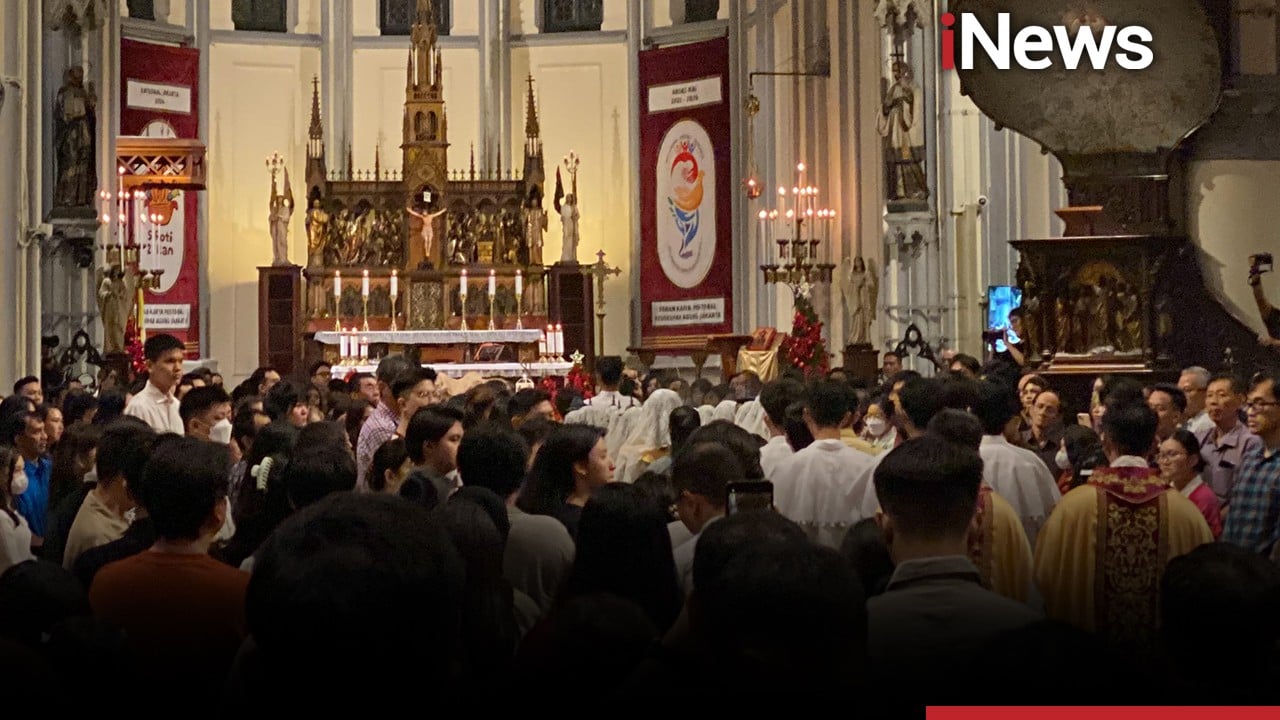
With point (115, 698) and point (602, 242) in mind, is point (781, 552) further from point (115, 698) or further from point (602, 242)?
point (602, 242)

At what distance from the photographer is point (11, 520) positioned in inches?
245

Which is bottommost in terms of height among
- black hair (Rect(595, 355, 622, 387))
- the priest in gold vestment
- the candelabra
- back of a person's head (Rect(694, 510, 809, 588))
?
the priest in gold vestment

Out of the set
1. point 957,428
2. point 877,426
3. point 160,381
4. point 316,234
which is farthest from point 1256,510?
point 316,234

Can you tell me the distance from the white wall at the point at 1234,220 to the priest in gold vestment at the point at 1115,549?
1131 centimetres

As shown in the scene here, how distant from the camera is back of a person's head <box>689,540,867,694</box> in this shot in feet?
10.6

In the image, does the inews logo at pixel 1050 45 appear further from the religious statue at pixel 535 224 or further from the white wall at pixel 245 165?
the white wall at pixel 245 165

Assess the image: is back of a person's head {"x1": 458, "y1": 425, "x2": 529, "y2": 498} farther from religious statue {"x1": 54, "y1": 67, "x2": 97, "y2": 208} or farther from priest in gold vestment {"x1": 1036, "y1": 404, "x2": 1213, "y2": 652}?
religious statue {"x1": 54, "y1": 67, "x2": 97, "y2": 208}

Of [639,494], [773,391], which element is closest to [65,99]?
[773,391]

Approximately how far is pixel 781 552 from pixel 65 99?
1914cm

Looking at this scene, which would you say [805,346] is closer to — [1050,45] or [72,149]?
[1050,45]

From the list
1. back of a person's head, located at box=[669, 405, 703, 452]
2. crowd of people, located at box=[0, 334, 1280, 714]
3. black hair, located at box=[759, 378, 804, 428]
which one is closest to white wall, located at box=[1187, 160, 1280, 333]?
back of a person's head, located at box=[669, 405, 703, 452]

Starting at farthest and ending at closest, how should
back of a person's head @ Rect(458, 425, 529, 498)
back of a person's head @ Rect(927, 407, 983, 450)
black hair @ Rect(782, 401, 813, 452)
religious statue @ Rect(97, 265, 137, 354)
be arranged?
religious statue @ Rect(97, 265, 137, 354)
black hair @ Rect(782, 401, 813, 452)
back of a person's head @ Rect(927, 407, 983, 450)
back of a person's head @ Rect(458, 425, 529, 498)

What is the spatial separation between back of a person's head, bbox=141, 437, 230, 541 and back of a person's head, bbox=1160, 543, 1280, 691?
7.82 feet

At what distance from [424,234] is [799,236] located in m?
6.96
